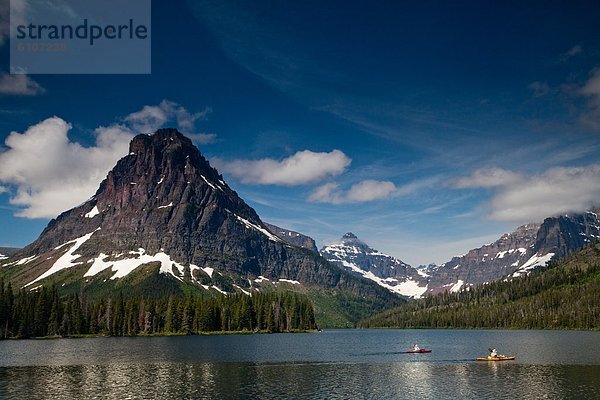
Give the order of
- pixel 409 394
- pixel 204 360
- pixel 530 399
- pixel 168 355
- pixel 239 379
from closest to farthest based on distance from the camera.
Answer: pixel 530 399 → pixel 409 394 → pixel 239 379 → pixel 204 360 → pixel 168 355

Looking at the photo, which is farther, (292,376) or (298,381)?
(292,376)

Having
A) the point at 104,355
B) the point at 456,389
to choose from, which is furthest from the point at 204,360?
the point at 456,389

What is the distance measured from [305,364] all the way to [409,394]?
4189 cm

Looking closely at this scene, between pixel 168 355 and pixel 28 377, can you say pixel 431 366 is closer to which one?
pixel 168 355

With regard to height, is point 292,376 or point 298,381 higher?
point 298,381

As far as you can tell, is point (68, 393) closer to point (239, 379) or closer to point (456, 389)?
point (239, 379)

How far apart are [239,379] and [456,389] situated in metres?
36.8

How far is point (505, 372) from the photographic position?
327 feet

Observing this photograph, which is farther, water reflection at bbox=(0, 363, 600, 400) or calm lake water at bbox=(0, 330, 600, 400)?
calm lake water at bbox=(0, 330, 600, 400)

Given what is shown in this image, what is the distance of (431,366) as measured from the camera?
114 meters

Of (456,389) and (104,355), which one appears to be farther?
(104,355)

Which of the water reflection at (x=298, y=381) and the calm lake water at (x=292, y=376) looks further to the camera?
the calm lake water at (x=292, y=376)

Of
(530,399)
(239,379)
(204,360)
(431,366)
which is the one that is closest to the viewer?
(530,399)

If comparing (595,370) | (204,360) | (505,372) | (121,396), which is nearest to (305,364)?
(204,360)
